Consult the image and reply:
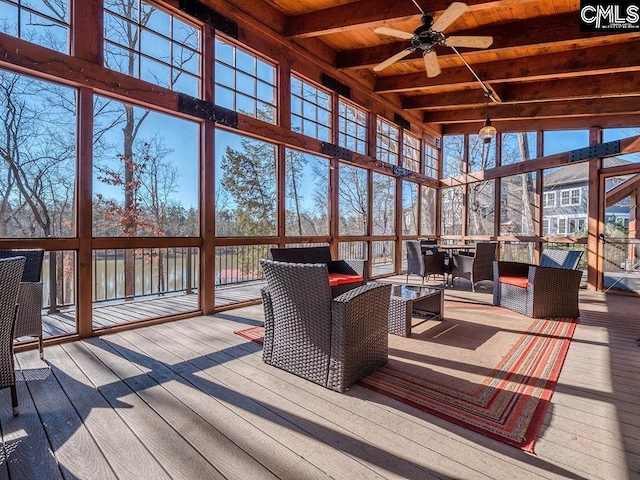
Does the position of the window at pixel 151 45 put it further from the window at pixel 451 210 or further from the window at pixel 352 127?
the window at pixel 451 210

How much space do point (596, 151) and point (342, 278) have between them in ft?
18.0

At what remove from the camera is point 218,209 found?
4727 millimetres

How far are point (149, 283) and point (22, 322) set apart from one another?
256 cm

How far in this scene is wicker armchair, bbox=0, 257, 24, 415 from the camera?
1.77 meters

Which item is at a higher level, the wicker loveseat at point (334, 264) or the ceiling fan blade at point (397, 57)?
the ceiling fan blade at point (397, 57)

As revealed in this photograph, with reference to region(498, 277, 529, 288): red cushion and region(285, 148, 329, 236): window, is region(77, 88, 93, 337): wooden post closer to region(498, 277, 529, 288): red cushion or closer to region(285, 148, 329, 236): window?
region(285, 148, 329, 236): window

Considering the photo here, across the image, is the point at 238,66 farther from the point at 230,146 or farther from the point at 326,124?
the point at 326,124

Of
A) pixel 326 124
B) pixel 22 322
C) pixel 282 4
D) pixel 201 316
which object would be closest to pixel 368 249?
pixel 326 124

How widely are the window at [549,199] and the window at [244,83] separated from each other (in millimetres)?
5860

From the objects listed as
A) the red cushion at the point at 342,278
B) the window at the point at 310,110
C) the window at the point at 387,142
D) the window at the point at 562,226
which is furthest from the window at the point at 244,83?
the window at the point at 562,226

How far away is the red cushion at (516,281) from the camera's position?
14.1ft

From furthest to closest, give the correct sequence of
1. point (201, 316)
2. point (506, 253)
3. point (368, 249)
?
point (506, 253) < point (368, 249) < point (201, 316)

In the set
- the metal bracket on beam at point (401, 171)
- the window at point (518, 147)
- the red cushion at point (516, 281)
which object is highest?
the window at point (518, 147)

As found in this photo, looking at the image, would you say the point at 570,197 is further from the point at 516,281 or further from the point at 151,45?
the point at 151,45
